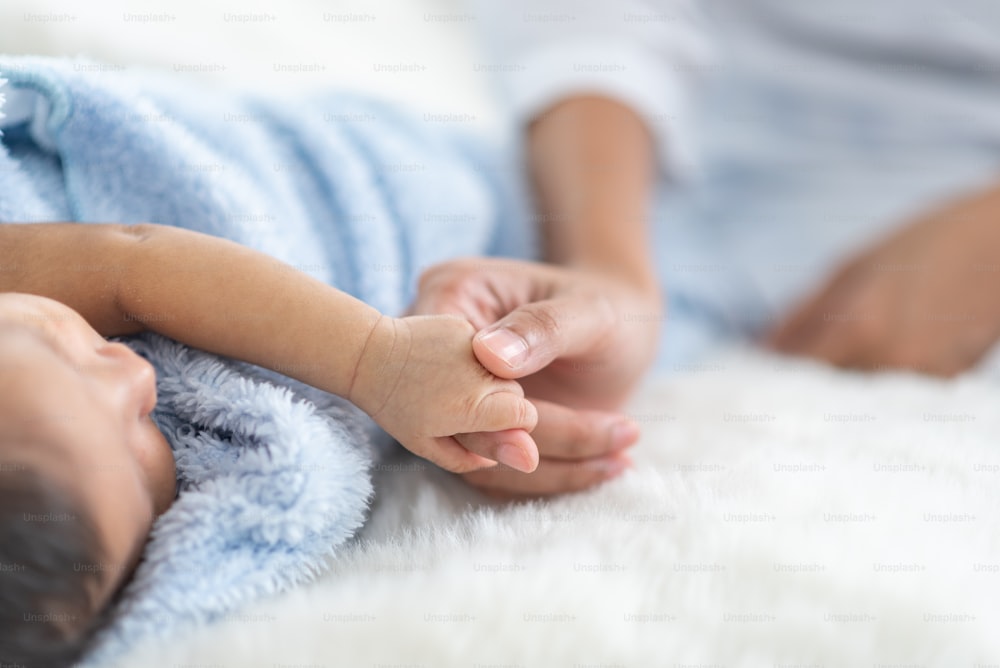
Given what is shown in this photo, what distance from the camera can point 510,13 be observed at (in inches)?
49.8

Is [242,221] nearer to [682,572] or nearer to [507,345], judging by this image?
[507,345]

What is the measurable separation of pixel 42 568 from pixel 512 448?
0.30 metres

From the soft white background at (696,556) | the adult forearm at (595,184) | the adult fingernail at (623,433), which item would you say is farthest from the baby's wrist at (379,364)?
the adult forearm at (595,184)

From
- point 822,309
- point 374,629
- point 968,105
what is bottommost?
point 822,309

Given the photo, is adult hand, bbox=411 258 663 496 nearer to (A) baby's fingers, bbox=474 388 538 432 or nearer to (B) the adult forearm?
(A) baby's fingers, bbox=474 388 538 432

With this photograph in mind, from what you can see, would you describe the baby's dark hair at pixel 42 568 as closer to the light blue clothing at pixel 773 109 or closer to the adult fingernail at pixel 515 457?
the adult fingernail at pixel 515 457

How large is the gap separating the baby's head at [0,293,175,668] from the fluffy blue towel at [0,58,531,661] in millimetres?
28

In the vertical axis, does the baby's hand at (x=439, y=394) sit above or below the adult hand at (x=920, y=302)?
above

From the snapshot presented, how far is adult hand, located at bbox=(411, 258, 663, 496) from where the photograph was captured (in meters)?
Answer: 0.60

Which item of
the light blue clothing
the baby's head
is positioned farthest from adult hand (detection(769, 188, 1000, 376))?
the baby's head

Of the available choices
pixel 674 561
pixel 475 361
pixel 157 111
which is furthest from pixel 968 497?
pixel 157 111

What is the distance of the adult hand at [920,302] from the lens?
40.2 inches

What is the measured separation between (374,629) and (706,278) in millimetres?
850

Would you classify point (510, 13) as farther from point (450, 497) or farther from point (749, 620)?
point (749, 620)
